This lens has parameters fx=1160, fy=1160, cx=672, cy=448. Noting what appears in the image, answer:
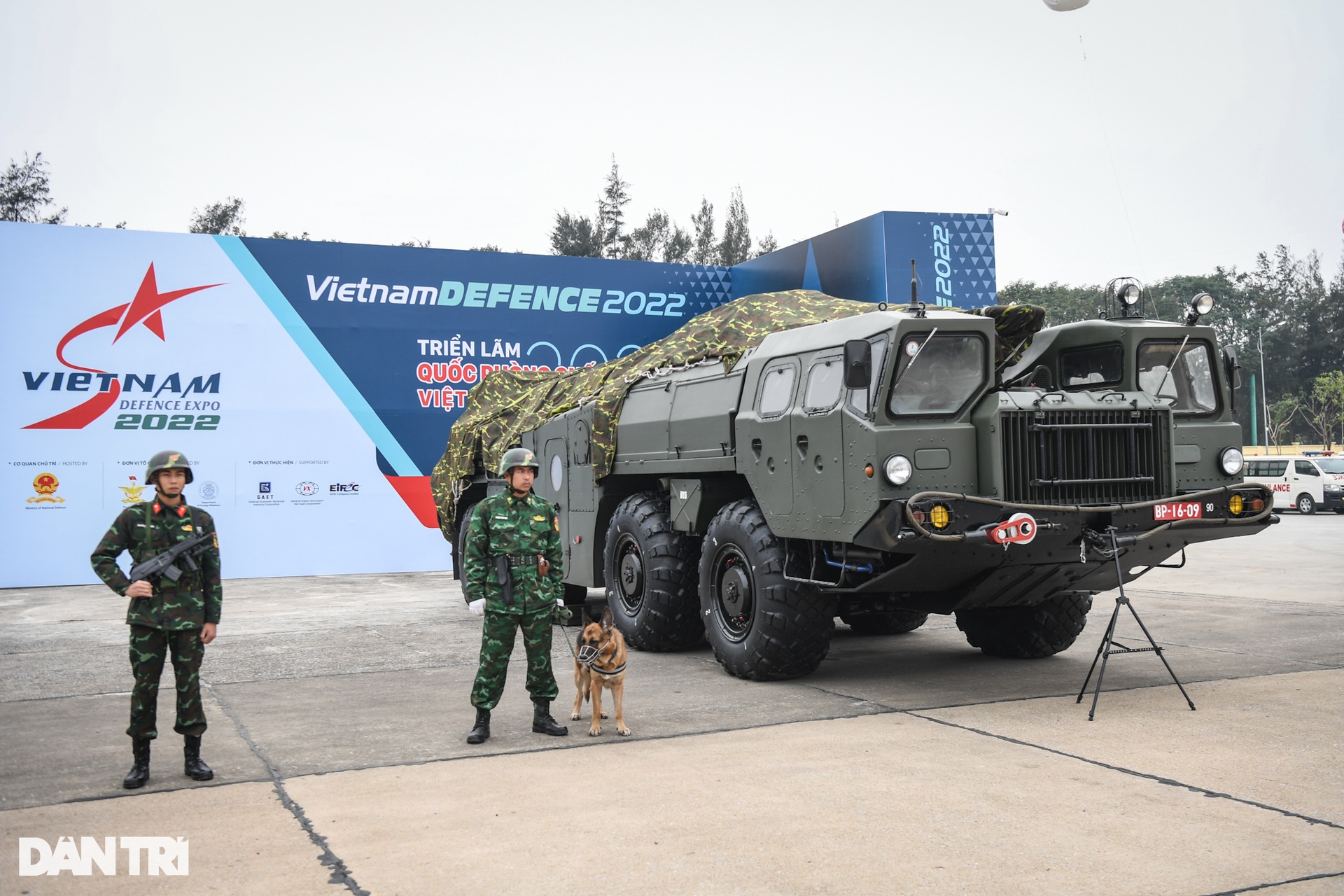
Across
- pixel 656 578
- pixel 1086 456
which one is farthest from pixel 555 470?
pixel 1086 456

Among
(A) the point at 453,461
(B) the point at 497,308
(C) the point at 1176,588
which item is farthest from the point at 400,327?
(C) the point at 1176,588

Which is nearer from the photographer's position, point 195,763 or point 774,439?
point 195,763

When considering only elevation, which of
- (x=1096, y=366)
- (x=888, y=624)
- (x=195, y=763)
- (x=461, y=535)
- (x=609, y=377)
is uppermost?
(x=609, y=377)

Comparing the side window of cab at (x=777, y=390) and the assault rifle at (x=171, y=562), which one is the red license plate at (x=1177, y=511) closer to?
the side window of cab at (x=777, y=390)

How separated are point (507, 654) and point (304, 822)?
1.96m

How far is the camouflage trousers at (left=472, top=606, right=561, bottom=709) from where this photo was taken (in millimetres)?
6961

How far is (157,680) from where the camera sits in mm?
6160

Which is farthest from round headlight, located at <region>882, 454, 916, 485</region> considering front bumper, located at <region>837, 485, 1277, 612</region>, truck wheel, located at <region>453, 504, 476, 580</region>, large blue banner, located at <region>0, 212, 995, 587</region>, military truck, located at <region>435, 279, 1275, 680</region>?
large blue banner, located at <region>0, 212, 995, 587</region>

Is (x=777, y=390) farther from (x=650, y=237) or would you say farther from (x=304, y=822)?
(x=650, y=237)

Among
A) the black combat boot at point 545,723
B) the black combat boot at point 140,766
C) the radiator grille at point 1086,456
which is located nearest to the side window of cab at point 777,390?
the radiator grille at point 1086,456

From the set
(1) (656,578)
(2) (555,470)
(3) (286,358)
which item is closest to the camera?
(1) (656,578)

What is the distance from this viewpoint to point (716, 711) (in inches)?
303

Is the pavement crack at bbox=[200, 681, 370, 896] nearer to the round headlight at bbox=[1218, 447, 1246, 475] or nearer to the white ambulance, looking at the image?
the round headlight at bbox=[1218, 447, 1246, 475]

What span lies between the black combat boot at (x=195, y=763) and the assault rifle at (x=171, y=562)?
34.2 inches
